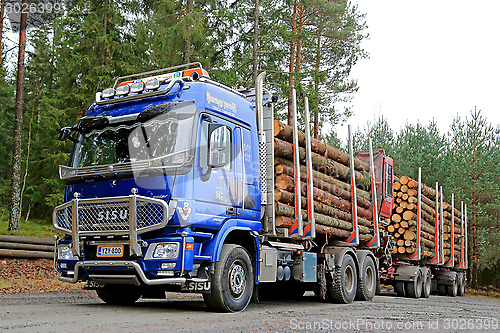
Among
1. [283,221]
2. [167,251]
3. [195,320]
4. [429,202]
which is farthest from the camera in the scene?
[429,202]

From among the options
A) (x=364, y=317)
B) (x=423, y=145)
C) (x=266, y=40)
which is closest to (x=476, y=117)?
(x=423, y=145)

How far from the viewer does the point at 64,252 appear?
7809 mm

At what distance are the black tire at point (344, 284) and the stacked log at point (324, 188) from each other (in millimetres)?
664

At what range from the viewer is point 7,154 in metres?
36.4

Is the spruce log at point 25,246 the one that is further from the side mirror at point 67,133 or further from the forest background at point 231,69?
the side mirror at point 67,133

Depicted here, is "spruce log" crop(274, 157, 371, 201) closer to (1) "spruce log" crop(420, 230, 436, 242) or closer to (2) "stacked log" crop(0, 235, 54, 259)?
(1) "spruce log" crop(420, 230, 436, 242)

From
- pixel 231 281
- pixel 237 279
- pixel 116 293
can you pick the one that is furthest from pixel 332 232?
pixel 116 293

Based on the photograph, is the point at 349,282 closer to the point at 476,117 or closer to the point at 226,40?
the point at 226,40

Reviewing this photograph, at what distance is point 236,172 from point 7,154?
1304 inches

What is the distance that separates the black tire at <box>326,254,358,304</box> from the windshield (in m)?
5.49

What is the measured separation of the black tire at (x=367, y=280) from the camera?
1196 cm

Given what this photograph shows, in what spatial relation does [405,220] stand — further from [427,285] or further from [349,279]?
[349,279]

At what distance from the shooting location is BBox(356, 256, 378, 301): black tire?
12.0 meters

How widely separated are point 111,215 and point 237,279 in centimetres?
221
